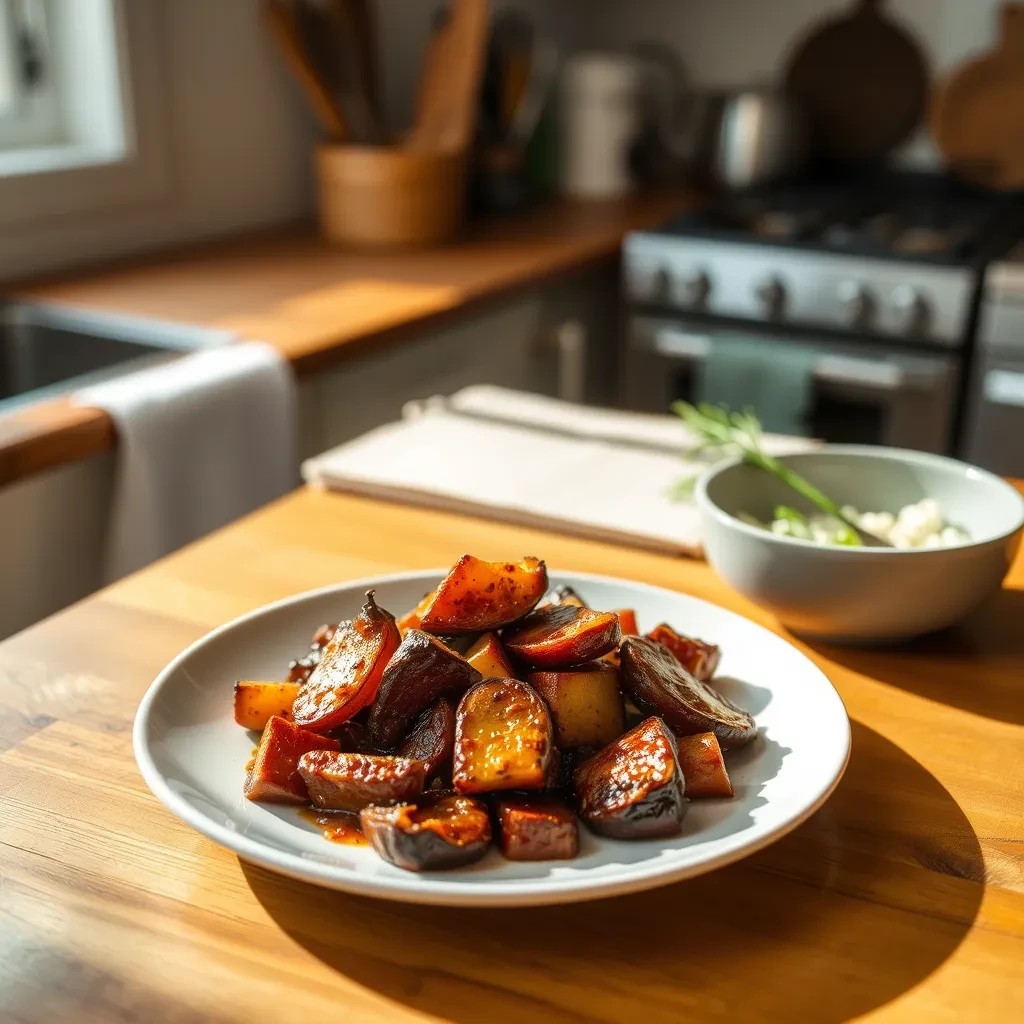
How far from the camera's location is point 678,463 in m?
1.10

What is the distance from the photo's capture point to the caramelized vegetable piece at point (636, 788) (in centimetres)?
54

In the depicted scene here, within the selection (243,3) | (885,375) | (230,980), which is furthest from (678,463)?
(243,3)

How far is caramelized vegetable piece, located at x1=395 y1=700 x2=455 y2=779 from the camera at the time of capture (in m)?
0.57

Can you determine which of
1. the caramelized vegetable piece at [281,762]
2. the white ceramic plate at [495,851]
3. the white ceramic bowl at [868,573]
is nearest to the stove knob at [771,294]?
the white ceramic bowl at [868,573]

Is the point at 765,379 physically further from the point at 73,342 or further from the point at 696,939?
the point at 696,939

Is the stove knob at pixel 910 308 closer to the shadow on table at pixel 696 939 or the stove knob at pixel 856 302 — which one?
the stove knob at pixel 856 302

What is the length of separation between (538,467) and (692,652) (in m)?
0.41

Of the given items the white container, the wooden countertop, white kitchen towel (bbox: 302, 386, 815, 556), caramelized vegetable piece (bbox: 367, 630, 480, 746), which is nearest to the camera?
caramelized vegetable piece (bbox: 367, 630, 480, 746)

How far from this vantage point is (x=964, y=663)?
0.77 m

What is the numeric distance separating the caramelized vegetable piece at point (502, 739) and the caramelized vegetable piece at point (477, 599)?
0.06 metres

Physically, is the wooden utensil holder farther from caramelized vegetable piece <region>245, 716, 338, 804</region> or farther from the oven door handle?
caramelized vegetable piece <region>245, 716, 338, 804</region>

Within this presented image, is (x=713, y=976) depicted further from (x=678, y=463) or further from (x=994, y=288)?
(x=994, y=288)

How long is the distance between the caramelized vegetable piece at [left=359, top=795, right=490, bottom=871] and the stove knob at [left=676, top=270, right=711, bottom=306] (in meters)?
1.75

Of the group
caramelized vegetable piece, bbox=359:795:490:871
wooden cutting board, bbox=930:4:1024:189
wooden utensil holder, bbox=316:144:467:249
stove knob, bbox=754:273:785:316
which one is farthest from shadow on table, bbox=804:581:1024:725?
wooden cutting board, bbox=930:4:1024:189
